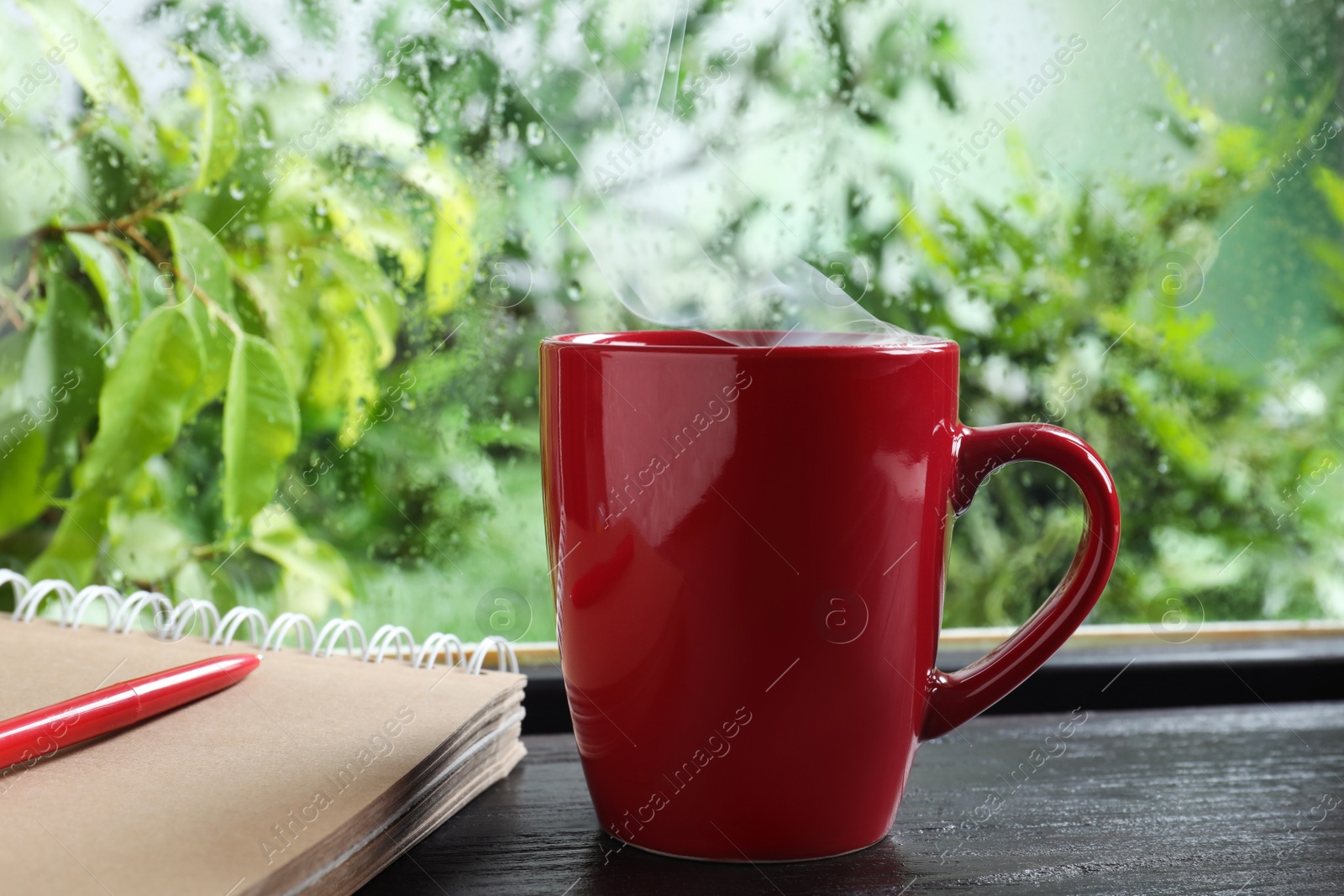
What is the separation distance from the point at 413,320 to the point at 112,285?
0.19 m

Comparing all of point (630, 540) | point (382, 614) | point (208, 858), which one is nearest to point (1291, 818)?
point (630, 540)

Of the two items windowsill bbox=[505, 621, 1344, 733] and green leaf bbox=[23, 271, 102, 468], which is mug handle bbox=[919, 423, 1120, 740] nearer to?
windowsill bbox=[505, 621, 1344, 733]

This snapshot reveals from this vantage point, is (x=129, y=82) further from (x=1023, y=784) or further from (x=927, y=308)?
(x=1023, y=784)

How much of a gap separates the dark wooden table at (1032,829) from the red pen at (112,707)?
0.39ft

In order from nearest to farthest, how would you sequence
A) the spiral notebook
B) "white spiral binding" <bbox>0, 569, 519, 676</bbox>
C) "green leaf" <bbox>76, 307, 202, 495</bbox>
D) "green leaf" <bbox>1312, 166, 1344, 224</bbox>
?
the spiral notebook → "white spiral binding" <bbox>0, 569, 519, 676</bbox> → "green leaf" <bbox>76, 307, 202, 495</bbox> → "green leaf" <bbox>1312, 166, 1344, 224</bbox>

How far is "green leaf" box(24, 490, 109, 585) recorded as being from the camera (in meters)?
0.70

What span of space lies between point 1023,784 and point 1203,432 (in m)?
0.41

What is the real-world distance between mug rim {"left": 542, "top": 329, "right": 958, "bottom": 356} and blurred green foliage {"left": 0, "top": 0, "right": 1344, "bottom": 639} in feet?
0.86

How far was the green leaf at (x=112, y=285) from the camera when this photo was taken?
686mm

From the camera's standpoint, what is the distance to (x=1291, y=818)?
1.50 ft

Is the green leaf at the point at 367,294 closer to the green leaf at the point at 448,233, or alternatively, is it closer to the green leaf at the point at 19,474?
the green leaf at the point at 448,233

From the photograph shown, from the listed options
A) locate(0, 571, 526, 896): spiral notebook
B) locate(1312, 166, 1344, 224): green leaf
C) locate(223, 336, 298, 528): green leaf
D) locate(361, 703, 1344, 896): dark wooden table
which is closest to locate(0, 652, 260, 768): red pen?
Result: locate(0, 571, 526, 896): spiral notebook

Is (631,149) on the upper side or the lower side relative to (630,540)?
upper

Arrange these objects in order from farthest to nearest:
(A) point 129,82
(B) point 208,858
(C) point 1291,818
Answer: (A) point 129,82 → (C) point 1291,818 → (B) point 208,858
